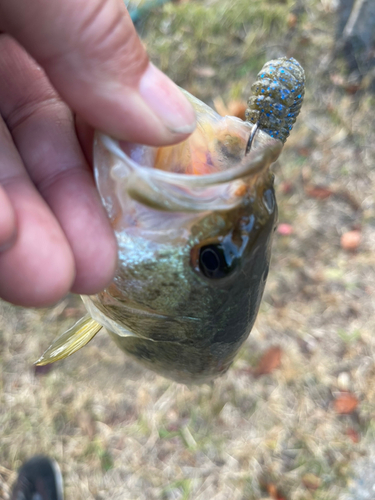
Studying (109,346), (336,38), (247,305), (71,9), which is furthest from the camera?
(336,38)

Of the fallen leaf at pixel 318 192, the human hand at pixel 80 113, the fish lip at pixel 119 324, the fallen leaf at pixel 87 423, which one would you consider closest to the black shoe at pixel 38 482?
the fallen leaf at pixel 87 423

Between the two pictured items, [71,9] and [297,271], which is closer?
[71,9]

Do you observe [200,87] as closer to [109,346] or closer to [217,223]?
[109,346]

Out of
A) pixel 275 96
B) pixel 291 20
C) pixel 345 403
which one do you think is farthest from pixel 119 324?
pixel 291 20

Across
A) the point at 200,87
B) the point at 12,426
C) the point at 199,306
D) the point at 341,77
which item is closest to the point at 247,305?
the point at 199,306

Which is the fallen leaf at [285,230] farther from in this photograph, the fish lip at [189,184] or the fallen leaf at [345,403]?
the fish lip at [189,184]

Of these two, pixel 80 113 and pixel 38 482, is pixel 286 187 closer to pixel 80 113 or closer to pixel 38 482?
pixel 80 113

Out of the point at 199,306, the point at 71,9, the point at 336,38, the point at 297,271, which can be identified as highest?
the point at 71,9

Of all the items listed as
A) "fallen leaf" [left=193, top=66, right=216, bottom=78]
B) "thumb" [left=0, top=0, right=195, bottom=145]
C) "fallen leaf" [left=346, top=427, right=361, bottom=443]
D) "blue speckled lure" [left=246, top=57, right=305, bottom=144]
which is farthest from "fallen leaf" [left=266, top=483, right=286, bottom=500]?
"fallen leaf" [left=193, top=66, right=216, bottom=78]
